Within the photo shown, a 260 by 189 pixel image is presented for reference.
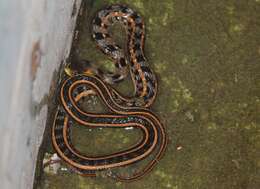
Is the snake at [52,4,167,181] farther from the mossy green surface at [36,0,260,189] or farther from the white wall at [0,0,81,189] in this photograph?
the white wall at [0,0,81,189]

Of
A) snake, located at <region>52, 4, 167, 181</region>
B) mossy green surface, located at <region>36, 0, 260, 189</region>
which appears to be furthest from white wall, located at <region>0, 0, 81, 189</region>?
mossy green surface, located at <region>36, 0, 260, 189</region>

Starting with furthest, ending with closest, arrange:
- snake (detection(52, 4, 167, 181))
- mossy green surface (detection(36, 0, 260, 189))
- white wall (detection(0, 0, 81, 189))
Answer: mossy green surface (detection(36, 0, 260, 189)) → snake (detection(52, 4, 167, 181)) → white wall (detection(0, 0, 81, 189))

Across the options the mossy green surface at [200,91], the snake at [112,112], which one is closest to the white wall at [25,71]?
the snake at [112,112]

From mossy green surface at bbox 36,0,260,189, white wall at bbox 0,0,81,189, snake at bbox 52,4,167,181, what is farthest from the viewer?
mossy green surface at bbox 36,0,260,189

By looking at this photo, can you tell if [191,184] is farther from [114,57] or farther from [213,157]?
[114,57]

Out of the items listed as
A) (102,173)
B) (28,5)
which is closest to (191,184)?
(102,173)

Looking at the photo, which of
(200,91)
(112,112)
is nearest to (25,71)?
(112,112)
